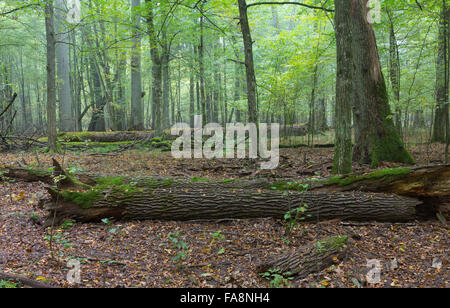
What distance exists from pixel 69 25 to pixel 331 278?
11.6 m

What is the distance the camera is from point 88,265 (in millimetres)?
3562

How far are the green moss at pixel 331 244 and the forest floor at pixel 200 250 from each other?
0.19 m

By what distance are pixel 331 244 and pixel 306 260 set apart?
0.46m

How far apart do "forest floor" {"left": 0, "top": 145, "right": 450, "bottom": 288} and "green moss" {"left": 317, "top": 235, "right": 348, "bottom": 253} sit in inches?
7.6

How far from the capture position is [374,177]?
5.00 meters

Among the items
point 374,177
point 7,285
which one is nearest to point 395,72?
point 374,177

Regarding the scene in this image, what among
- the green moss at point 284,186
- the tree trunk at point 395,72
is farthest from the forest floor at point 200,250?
the tree trunk at point 395,72

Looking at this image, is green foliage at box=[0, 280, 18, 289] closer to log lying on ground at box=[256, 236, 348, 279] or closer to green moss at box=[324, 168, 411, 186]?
log lying on ground at box=[256, 236, 348, 279]

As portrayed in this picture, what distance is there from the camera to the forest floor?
3295 millimetres

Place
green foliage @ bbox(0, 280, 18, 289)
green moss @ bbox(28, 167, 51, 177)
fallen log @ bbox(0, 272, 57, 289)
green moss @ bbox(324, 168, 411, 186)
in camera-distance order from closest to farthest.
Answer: green foliage @ bbox(0, 280, 18, 289) → fallen log @ bbox(0, 272, 57, 289) → green moss @ bbox(324, 168, 411, 186) → green moss @ bbox(28, 167, 51, 177)

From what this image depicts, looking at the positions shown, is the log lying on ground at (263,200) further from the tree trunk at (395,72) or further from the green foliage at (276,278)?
the tree trunk at (395,72)

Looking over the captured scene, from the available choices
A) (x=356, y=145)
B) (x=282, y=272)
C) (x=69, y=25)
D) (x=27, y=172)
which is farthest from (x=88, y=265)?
(x=69, y=25)

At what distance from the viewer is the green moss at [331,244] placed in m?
3.61

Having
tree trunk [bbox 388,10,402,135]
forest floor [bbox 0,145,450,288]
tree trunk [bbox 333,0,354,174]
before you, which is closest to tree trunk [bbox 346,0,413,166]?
tree trunk [bbox 388,10,402,135]
